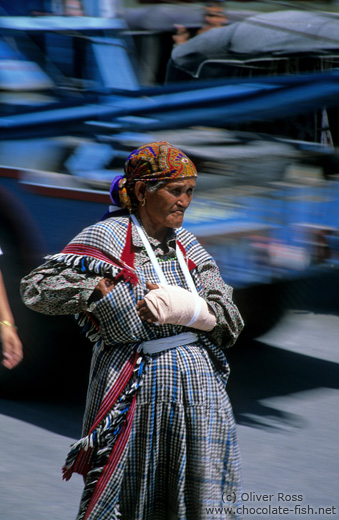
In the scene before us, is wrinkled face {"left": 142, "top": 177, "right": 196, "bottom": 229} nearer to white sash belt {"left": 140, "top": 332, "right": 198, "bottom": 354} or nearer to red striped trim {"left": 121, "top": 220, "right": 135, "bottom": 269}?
red striped trim {"left": 121, "top": 220, "right": 135, "bottom": 269}

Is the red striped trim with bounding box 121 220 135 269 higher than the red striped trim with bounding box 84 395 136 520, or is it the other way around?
the red striped trim with bounding box 121 220 135 269

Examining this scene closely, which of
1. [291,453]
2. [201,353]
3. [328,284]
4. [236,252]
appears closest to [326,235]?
[236,252]

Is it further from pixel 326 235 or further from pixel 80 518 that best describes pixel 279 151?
pixel 80 518

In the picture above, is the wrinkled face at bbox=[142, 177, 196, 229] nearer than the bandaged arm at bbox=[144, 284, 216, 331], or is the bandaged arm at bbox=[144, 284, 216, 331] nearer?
the bandaged arm at bbox=[144, 284, 216, 331]

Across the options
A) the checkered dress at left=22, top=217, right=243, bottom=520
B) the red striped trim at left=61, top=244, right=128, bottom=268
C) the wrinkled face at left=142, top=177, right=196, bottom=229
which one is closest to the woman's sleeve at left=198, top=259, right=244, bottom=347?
the checkered dress at left=22, top=217, right=243, bottom=520

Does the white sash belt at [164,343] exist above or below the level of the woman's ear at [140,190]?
below

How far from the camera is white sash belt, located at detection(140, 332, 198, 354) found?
9.00 ft

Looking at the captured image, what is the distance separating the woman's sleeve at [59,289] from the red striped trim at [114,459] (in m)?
0.38

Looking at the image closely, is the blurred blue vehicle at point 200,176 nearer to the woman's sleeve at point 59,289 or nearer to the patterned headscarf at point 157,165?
the patterned headscarf at point 157,165

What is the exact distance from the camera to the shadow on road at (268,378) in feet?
16.5

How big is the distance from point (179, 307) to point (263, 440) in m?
2.21

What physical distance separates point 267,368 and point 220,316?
328cm

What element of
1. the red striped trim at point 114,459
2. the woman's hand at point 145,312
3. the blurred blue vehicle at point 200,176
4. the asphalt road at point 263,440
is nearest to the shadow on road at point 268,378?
the asphalt road at point 263,440

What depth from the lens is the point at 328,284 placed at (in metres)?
8.19
